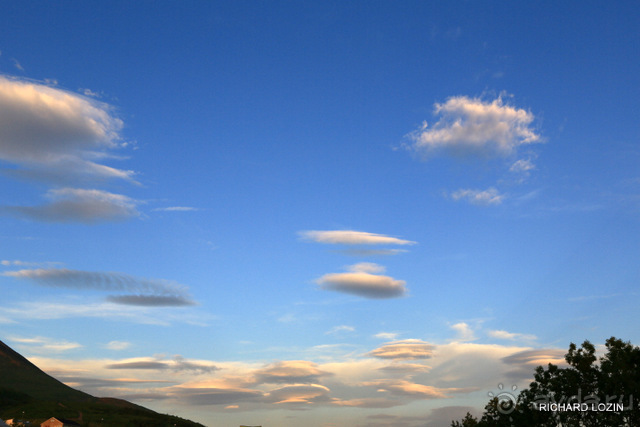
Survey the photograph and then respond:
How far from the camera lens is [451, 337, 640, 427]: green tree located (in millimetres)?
55844

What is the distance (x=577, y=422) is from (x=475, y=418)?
3983 cm

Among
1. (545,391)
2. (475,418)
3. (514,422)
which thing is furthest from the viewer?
(475,418)

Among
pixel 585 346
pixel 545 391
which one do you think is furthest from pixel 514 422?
pixel 585 346

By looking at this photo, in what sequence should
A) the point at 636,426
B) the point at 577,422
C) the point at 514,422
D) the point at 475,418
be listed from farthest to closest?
1. the point at 475,418
2. the point at 514,422
3. the point at 577,422
4. the point at 636,426

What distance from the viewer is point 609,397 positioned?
5706 centimetres

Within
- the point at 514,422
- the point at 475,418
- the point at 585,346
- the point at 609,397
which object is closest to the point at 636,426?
the point at 609,397

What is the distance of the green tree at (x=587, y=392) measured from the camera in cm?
5584

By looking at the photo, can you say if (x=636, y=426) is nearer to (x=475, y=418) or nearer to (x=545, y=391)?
(x=545, y=391)

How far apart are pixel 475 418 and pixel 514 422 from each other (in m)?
29.3

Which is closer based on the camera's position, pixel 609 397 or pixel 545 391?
pixel 609 397

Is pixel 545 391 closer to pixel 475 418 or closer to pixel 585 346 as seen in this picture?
pixel 585 346

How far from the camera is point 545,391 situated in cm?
6406

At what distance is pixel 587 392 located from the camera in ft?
196

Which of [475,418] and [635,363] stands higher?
[635,363]
